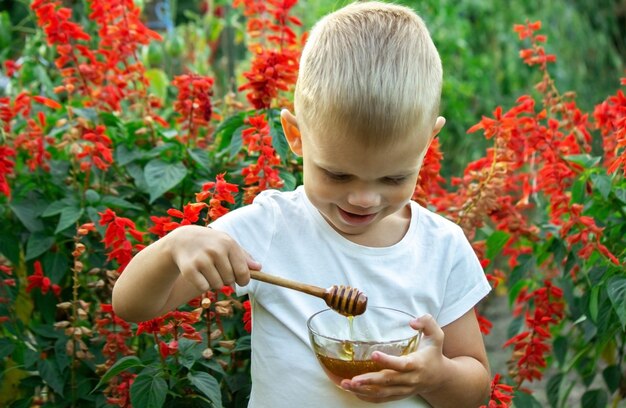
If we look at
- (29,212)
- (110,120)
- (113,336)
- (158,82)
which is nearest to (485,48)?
(158,82)

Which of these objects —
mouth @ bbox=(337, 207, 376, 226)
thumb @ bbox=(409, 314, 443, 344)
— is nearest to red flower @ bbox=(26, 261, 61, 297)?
mouth @ bbox=(337, 207, 376, 226)

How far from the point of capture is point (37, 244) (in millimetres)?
2242

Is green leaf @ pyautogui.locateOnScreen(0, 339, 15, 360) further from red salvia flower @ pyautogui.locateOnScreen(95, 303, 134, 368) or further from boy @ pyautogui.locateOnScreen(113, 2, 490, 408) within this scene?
boy @ pyautogui.locateOnScreen(113, 2, 490, 408)

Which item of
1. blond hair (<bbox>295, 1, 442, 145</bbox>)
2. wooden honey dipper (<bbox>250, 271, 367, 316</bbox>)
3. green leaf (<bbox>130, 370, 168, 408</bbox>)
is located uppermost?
blond hair (<bbox>295, 1, 442, 145</bbox>)

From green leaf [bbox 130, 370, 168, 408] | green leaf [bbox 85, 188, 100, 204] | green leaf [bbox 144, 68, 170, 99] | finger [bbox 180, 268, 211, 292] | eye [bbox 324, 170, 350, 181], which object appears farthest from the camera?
green leaf [bbox 144, 68, 170, 99]

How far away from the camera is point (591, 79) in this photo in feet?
19.4

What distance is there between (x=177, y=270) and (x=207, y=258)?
0.10 metres

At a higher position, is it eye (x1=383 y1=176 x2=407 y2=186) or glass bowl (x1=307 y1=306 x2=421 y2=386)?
eye (x1=383 y1=176 x2=407 y2=186)

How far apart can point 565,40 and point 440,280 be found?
4.41 m

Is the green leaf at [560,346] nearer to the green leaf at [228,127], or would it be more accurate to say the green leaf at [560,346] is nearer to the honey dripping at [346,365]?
the green leaf at [228,127]

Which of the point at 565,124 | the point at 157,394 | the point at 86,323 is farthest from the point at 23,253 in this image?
the point at 565,124

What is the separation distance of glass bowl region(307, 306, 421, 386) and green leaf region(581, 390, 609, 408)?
41.3 inches

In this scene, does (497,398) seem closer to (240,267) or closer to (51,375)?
(240,267)

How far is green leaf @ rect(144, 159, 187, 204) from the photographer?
85.1 inches
